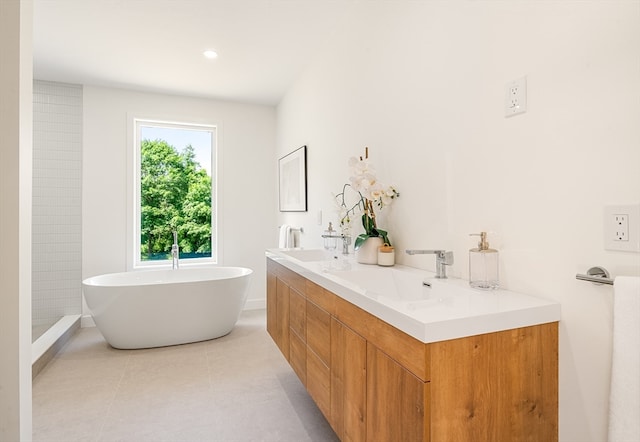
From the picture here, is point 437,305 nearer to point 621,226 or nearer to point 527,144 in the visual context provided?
point 621,226

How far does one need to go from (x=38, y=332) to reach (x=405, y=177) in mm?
3695

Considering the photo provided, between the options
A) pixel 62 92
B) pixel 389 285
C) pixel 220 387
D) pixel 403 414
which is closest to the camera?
pixel 403 414

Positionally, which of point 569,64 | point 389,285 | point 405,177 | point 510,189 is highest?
point 569,64

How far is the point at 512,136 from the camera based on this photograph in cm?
123

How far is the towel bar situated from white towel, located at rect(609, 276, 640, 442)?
3.2 inches

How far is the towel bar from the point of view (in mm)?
929

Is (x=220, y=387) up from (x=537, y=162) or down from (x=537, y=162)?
down

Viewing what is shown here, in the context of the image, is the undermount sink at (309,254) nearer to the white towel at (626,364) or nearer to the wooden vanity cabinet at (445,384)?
the wooden vanity cabinet at (445,384)

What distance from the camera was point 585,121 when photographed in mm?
997

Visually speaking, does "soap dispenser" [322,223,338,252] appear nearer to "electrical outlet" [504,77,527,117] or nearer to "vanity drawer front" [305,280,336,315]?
"vanity drawer front" [305,280,336,315]

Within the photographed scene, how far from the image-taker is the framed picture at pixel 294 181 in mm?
3363

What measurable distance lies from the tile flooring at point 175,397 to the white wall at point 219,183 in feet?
3.92

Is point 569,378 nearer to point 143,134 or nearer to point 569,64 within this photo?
point 569,64

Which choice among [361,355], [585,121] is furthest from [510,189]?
[361,355]
